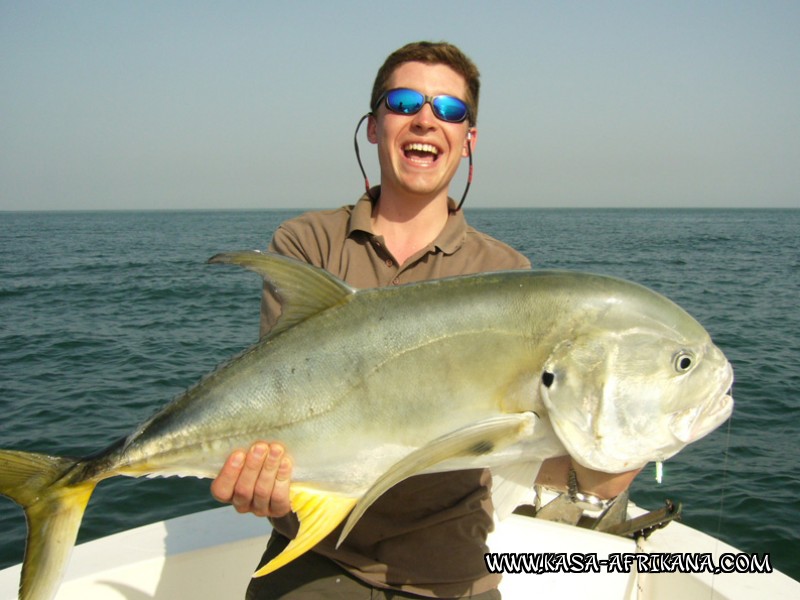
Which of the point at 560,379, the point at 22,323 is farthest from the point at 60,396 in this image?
the point at 560,379

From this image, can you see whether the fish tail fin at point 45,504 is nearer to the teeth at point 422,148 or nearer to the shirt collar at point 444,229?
the shirt collar at point 444,229

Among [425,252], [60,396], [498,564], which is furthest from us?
[60,396]

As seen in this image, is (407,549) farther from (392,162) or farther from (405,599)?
(392,162)

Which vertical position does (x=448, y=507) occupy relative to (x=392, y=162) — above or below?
below

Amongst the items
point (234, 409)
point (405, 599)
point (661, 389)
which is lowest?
point (405, 599)

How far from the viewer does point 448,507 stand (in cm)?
260

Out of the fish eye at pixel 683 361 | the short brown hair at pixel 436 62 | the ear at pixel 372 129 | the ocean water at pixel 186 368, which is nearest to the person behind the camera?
the fish eye at pixel 683 361

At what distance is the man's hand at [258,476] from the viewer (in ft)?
7.32

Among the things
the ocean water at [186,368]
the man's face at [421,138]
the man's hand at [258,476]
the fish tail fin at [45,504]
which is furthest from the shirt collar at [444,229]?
the ocean water at [186,368]

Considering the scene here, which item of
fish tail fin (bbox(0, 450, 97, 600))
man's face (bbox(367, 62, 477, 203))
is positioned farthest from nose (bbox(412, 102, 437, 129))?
fish tail fin (bbox(0, 450, 97, 600))

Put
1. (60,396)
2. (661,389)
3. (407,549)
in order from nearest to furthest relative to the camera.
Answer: (661,389) < (407,549) < (60,396)

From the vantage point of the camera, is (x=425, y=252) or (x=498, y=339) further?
(x=425, y=252)

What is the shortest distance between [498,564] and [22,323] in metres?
15.6

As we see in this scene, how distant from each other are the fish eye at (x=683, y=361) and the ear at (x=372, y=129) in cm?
165
